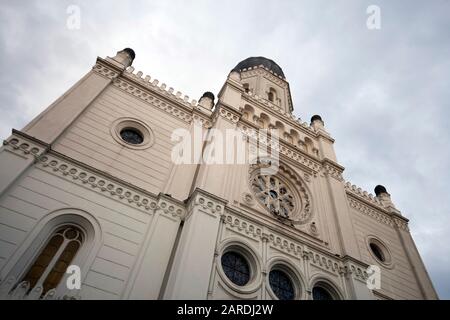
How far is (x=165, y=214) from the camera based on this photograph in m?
9.26

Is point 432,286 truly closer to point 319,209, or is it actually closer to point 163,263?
point 319,209

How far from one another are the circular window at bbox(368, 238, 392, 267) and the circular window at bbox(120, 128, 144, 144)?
1179 centimetres

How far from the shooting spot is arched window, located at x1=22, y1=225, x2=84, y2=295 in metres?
7.07

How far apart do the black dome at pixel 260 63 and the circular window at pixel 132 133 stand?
51.6 feet

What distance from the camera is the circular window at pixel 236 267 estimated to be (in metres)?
9.00

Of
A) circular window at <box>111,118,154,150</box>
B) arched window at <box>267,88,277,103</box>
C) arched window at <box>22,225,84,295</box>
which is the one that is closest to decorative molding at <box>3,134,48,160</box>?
arched window at <box>22,225,84,295</box>

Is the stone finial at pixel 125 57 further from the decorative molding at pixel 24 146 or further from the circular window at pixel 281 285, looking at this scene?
the circular window at pixel 281 285

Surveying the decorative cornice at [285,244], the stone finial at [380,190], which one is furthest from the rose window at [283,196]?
the stone finial at [380,190]

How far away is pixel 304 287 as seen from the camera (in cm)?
968

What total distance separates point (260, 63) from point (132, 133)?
1724cm

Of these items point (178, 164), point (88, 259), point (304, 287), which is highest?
point (178, 164)
